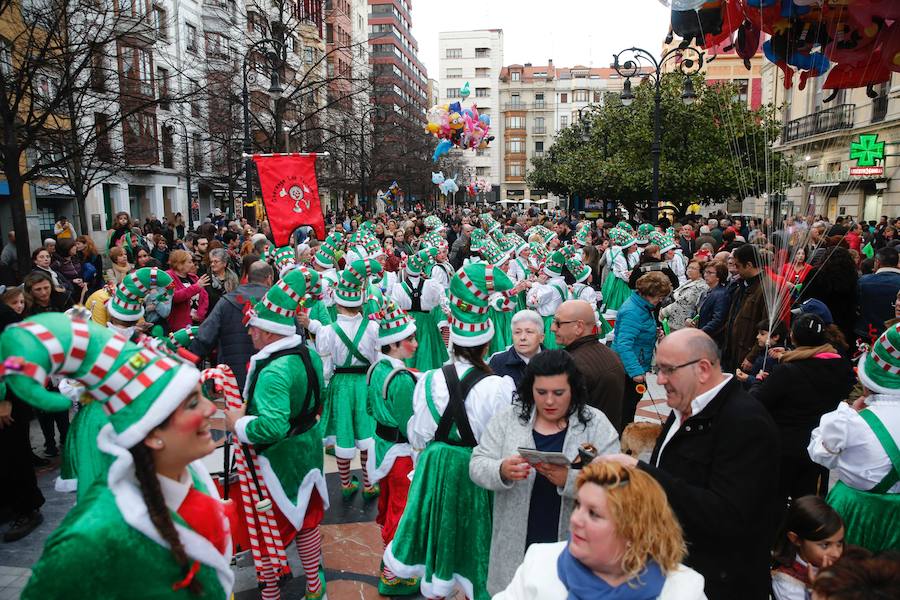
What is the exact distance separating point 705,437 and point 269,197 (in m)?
8.02

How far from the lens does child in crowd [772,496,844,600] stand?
10.2 feet

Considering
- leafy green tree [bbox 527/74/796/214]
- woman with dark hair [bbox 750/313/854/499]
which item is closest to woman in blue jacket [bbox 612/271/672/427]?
woman with dark hair [bbox 750/313/854/499]

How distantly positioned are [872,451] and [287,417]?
10.2 ft

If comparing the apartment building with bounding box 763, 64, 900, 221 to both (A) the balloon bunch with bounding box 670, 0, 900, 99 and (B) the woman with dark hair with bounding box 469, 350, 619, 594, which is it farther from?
(B) the woman with dark hair with bounding box 469, 350, 619, 594

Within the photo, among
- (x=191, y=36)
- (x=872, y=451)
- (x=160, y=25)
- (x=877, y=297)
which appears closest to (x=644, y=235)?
(x=877, y=297)

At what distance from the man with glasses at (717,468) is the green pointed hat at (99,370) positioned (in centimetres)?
153

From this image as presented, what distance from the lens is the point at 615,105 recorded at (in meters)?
27.4

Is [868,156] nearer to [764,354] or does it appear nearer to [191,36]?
[764,354]

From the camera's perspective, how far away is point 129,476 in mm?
1974

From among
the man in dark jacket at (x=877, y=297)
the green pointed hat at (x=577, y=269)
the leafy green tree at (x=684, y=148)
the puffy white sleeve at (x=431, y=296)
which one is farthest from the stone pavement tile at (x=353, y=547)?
the leafy green tree at (x=684, y=148)

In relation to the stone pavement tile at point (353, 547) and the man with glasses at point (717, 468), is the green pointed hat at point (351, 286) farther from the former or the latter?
the man with glasses at point (717, 468)

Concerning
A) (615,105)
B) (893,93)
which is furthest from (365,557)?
(615,105)

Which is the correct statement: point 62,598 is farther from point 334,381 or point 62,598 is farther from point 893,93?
point 893,93

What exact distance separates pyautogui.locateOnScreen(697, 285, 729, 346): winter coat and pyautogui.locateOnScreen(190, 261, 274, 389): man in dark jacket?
5.00m
